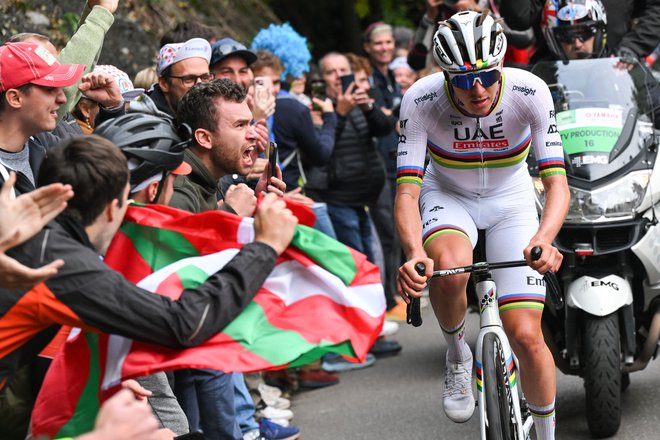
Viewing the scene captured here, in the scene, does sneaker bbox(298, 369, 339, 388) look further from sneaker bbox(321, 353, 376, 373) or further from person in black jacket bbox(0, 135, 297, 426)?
person in black jacket bbox(0, 135, 297, 426)

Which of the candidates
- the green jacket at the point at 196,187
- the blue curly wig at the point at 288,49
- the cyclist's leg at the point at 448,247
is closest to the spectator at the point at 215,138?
the green jacket at the point at 196,187

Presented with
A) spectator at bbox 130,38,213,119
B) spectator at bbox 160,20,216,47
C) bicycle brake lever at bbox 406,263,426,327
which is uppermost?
spectator at bbox 160,20,216,47

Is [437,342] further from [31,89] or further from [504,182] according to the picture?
[31,89]

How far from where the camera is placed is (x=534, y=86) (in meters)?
5.73

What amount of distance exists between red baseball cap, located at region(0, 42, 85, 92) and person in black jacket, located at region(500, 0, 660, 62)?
5.06m

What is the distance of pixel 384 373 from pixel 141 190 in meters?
5.32

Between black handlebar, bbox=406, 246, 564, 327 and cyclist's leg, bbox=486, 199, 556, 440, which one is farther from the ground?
black handlebar, bbox=406, 246, 564, 327

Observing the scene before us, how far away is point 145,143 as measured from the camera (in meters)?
3.85

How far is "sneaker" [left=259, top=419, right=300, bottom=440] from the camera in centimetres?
700

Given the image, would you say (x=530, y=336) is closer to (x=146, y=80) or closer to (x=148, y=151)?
(x=148, y=151)

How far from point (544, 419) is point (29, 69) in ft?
9.81

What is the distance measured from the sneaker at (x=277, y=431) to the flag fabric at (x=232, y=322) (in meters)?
3.61

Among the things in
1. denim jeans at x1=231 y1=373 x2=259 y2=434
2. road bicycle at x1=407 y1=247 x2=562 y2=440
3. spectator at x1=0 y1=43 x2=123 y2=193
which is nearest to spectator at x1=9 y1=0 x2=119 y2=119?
spectator at x1=0 y1=43 x2=123 y2=193

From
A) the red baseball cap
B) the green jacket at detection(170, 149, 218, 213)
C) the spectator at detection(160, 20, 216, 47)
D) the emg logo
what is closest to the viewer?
the red baseball cap
